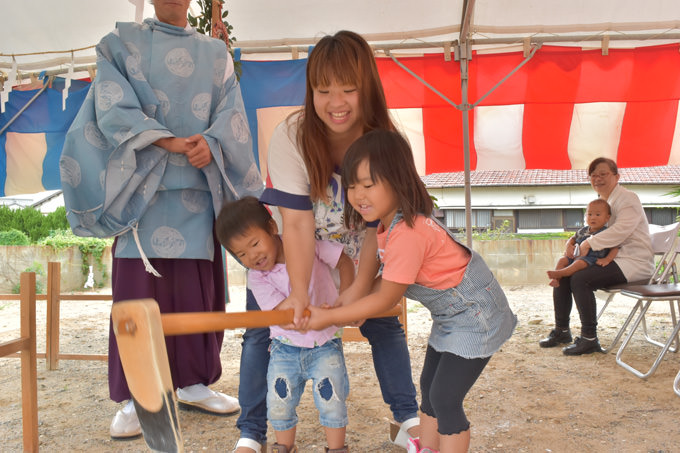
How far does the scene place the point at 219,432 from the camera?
2029mm

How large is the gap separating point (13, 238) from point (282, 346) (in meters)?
7.37

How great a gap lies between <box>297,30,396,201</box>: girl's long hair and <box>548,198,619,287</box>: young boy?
2.35 meters

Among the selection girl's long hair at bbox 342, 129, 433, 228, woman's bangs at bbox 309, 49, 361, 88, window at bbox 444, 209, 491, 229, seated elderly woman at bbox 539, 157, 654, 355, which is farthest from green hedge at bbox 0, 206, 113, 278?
girl's long hair at bbox 342, 129, 433, 228

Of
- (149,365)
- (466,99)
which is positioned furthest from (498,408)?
(466,99)

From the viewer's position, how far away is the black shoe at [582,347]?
10.5 ft

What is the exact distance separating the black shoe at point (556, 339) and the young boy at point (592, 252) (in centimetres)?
30

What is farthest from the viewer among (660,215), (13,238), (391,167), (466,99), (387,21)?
(660,215)

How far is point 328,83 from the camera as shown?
1.43 meters

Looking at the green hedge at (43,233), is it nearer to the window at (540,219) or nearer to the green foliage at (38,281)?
the green foliage at (38,281)

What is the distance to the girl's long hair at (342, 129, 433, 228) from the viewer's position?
1.31 m

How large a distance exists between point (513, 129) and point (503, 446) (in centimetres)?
284

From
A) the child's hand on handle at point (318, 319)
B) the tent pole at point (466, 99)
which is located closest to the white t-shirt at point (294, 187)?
the child's hand on handle at point (318, 319)

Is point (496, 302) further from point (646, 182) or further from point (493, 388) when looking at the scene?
point (646, 182)

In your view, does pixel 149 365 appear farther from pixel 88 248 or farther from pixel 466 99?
pixel 88 248
